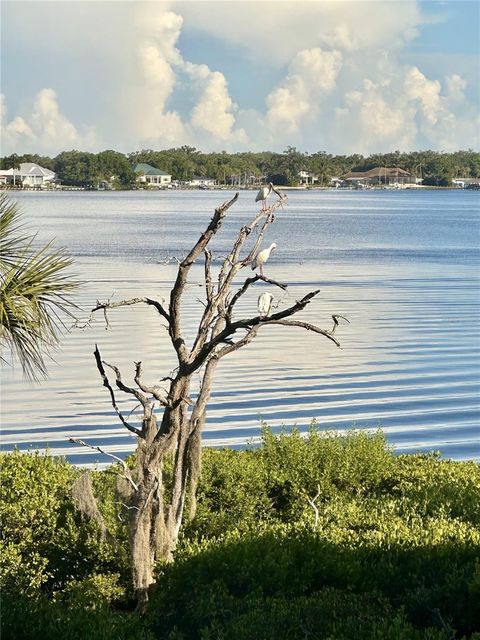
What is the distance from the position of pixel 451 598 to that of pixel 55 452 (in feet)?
28.1

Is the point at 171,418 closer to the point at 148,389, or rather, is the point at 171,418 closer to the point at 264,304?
the point at 148,389

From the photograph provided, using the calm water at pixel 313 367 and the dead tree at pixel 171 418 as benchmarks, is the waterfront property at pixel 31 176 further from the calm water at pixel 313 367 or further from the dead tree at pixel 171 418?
the dead tree at pixel 171 418

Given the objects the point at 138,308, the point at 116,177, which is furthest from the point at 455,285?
the point at 116,177

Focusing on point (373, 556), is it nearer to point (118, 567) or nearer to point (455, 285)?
point (118, 567)

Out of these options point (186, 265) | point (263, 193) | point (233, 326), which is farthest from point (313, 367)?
point (233, 326)

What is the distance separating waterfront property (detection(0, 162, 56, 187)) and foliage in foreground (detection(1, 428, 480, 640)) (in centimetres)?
15960

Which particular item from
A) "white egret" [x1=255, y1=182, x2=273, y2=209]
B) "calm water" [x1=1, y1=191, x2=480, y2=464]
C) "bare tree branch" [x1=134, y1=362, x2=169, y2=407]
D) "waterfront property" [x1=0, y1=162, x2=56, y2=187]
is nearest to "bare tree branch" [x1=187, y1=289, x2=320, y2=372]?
"bare tree branch" [x1=134, y1=362, x2=169, y2=407]

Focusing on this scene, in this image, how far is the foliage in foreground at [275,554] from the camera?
19.4 feet

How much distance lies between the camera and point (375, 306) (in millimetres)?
29172

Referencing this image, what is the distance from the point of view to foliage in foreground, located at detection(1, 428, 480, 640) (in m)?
5.90

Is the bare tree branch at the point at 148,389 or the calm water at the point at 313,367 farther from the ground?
the bare tree branch at the point at 148,389

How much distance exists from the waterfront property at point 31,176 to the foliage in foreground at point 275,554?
15960cm

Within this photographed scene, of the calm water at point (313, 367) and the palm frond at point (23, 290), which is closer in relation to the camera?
the palm frond at point (23, 290)

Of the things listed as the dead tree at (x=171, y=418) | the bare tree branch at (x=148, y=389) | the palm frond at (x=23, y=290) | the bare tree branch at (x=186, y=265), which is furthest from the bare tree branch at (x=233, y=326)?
the palm frond at (x=23, y=290)
